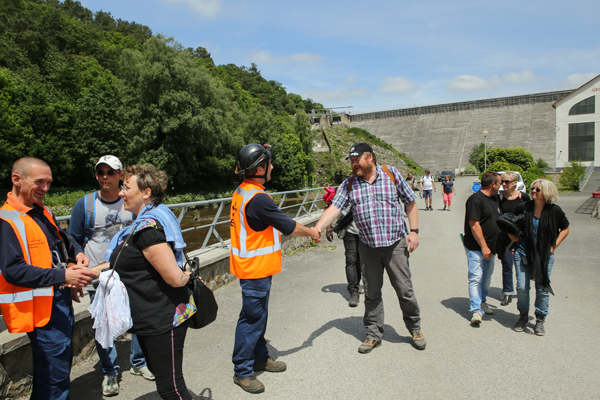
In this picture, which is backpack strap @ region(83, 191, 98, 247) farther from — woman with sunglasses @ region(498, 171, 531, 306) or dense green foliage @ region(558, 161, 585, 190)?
dense green foliage @ region(558, 161, 585, 190)

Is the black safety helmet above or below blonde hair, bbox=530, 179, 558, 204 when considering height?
above

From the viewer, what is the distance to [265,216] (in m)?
3.10

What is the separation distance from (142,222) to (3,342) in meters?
1.69

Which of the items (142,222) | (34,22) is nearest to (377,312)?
(142,222)

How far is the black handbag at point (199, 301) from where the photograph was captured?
2.53m

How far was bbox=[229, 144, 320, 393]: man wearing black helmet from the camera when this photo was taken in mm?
3139

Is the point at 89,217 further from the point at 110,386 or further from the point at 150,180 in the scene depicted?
the point at 110,386

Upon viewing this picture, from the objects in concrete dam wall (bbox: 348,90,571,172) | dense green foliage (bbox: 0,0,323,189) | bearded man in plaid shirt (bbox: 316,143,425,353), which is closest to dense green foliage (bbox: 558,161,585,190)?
dense green foliage (bbox: 0,0,323,189)

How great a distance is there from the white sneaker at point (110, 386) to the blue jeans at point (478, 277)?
155 inches

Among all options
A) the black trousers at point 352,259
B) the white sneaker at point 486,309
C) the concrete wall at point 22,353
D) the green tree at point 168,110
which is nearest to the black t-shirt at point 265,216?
the concrete wall at point 22,353

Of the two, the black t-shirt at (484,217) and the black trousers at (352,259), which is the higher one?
the black t-shirt at (484,217)

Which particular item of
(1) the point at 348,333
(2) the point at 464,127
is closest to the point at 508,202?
(1) the point at 348,333

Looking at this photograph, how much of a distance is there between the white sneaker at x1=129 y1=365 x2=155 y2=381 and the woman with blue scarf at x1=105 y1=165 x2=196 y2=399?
1.22 m

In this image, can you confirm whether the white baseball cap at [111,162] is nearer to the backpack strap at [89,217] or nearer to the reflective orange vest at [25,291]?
the backpack strap at [89,217]
